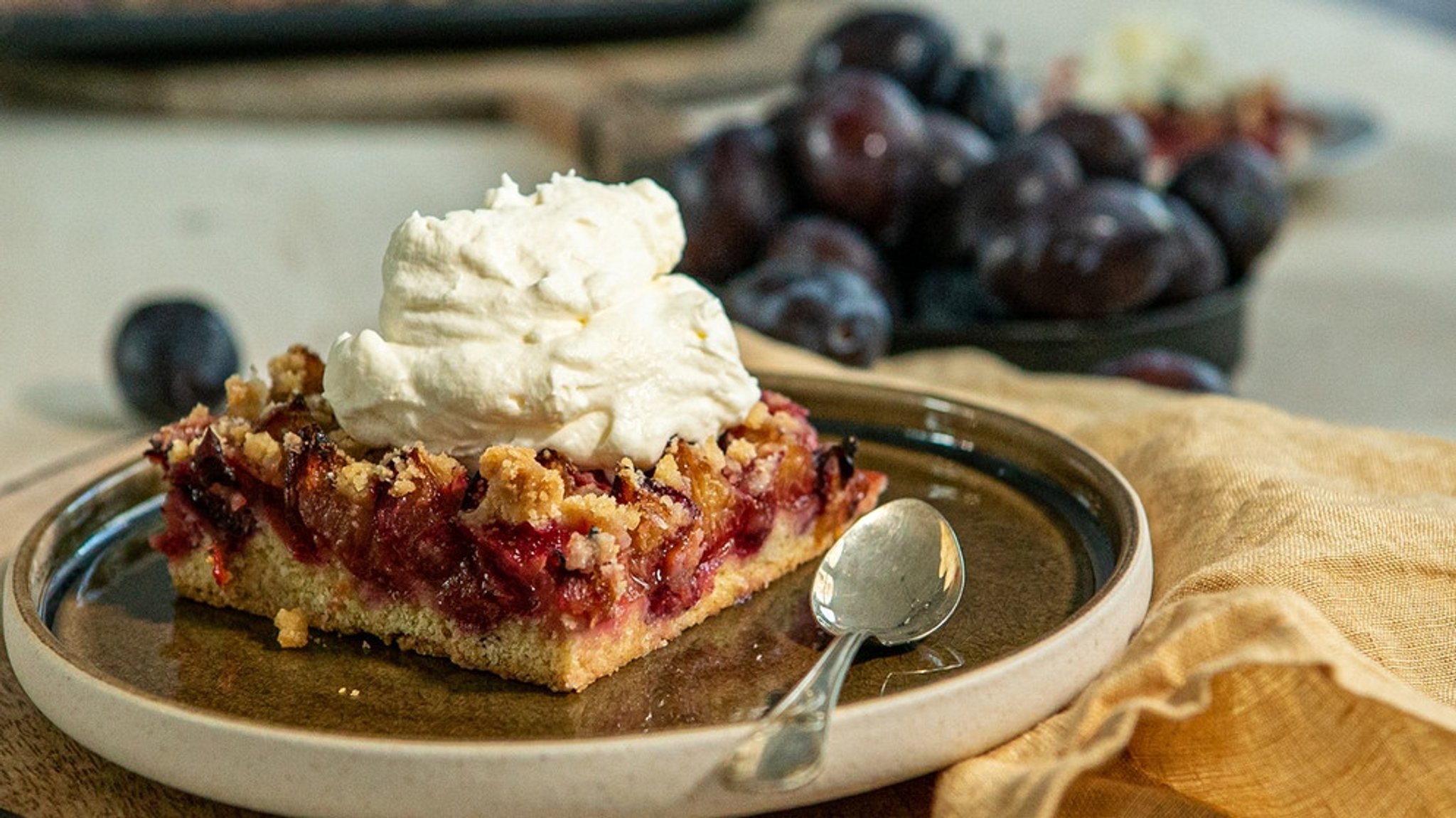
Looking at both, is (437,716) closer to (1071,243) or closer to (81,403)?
(1071,243)

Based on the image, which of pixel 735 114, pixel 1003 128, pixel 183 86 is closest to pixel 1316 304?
pixel 1003 128

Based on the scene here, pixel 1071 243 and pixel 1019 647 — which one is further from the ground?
pixel 1019 647

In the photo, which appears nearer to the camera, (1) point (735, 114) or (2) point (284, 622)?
(2) point (284, 622)

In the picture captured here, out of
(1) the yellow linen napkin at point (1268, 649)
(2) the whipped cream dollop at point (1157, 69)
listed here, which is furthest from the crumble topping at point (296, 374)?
(2) the whipped cream dollop at point (1157, 69)

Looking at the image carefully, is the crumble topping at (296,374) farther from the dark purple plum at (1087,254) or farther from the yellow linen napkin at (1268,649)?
the dark purple plum at (1087,254)

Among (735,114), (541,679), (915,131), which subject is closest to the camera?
(541,679)

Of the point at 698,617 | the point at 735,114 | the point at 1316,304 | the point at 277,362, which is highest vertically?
the point at 277,362

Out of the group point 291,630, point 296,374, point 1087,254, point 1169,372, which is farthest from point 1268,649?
point 1087,254
